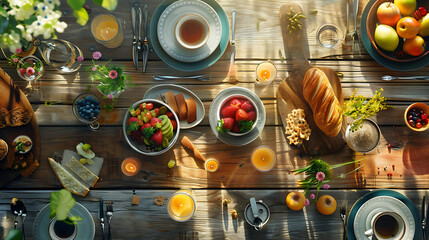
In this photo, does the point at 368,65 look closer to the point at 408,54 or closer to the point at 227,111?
the point at 408,54

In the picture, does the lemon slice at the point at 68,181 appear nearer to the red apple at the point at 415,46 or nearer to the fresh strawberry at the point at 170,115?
the fresh strawberry at the point at 170,115

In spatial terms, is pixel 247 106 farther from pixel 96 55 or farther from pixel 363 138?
pixel 96 55

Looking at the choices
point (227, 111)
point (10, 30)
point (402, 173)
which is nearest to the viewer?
point (10, 30)

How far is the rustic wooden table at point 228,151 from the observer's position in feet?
6.01

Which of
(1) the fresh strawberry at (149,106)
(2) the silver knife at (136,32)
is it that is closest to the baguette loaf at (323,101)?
(1) the fresh strawberry at (149,106)

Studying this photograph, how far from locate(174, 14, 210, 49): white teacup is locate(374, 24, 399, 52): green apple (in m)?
0.97

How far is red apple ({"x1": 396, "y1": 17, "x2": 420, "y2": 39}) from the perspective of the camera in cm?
178

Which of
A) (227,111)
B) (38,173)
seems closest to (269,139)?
(227,111)

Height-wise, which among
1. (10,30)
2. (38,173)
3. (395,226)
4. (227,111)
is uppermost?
(10,30)

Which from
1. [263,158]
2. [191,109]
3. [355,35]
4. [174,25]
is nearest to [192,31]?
[174,25]

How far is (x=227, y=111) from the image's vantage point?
1791 millimetres

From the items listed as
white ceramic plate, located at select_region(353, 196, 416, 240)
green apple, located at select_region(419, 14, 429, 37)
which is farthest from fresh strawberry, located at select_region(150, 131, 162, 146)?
green apple, located at select_region(419, 14, 429, 37)

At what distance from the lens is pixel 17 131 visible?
178cm

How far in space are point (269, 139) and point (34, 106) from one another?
1365 millimetres
